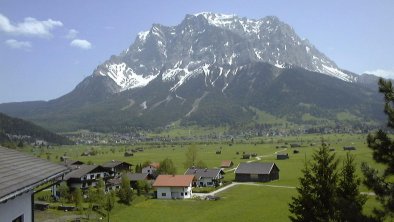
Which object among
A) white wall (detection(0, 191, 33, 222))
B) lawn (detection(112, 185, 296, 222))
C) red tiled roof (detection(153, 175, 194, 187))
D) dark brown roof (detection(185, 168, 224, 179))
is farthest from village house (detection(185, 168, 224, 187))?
white wall (detection(0, 191, 33, 222))

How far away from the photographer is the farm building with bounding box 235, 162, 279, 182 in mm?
93312

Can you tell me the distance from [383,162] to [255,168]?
7964cm

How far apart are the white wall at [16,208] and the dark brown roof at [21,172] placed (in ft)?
1.52

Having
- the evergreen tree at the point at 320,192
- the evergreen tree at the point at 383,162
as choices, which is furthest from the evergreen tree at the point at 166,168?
the evergreen tree at the point at 383,162

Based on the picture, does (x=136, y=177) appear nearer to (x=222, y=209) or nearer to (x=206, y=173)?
(x=206, y=173)

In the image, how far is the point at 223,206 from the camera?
62344mm

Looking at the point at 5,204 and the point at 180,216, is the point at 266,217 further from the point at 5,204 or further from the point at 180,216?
the point at 5,204

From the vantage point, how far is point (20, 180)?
1040 cm

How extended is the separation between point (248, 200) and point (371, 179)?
172 ft

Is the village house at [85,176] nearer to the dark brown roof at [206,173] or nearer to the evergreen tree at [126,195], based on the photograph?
the evergreen tree at [126,195]

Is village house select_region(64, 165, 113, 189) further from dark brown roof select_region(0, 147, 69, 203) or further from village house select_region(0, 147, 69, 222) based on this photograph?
village house select_region(0, 147, 69, 222)

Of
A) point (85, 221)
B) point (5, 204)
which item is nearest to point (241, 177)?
point (85, 221)

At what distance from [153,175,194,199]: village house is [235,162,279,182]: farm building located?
20029 millimetres

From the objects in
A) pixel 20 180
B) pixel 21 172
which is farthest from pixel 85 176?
pixel 20 180
